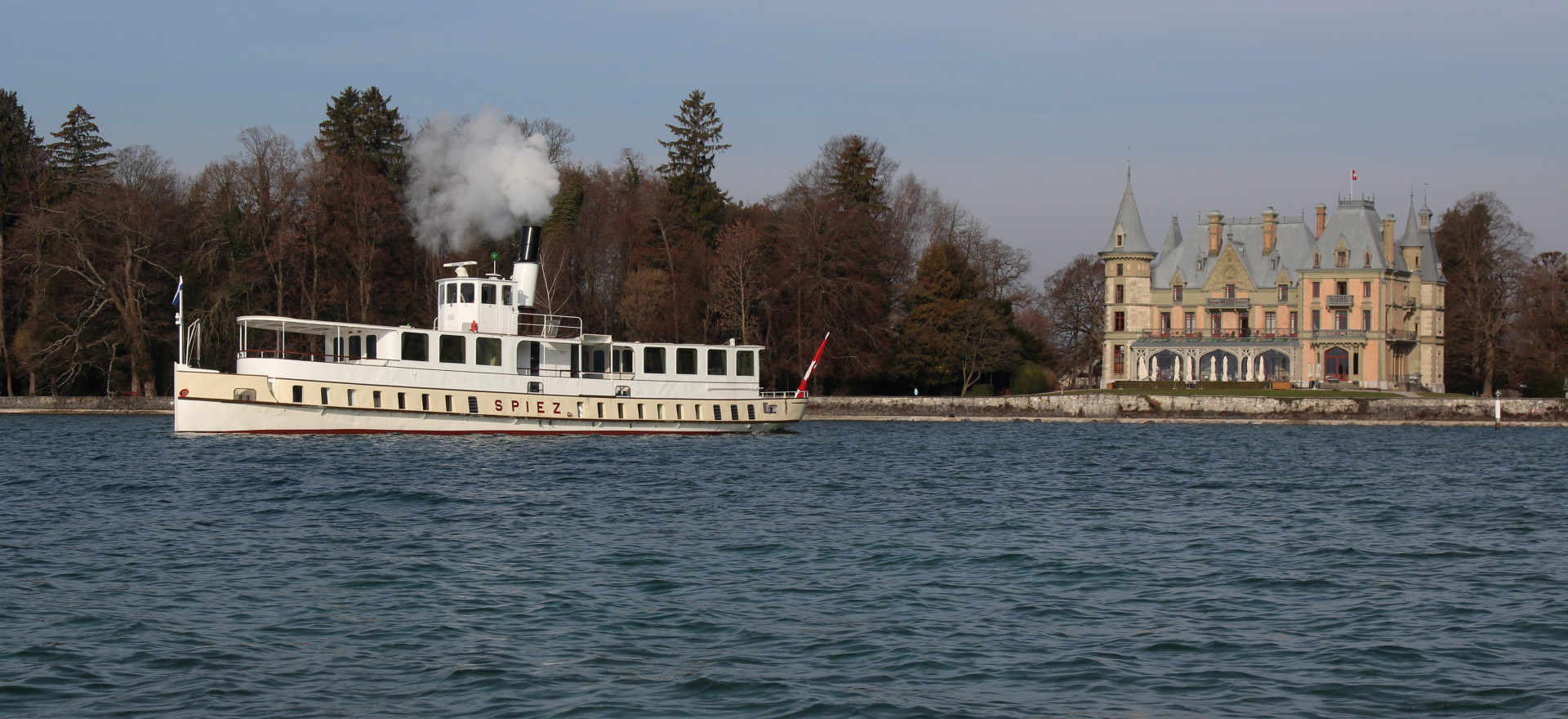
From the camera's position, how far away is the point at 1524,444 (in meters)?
42.3

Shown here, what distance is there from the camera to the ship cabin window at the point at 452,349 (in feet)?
120

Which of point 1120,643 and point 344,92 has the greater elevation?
point 344,92

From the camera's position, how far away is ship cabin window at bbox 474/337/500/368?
37156mm

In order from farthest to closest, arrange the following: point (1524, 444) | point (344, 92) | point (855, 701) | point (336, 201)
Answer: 1. point (344, 92)
2. point (336, 201)
3. point (1524, 444)
4. point (855, 701)

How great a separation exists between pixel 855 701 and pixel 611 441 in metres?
28.0

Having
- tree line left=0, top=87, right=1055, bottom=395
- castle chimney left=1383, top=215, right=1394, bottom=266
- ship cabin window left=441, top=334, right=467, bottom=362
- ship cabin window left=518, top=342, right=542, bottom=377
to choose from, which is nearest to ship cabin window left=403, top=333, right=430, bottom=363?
ship cabin window left=441, top=334, right=467, bottom=362

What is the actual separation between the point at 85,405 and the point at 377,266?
13.5 m

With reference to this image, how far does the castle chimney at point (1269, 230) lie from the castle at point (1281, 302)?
67mm

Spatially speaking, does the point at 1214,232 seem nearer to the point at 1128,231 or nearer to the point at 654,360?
the point at 1128,231

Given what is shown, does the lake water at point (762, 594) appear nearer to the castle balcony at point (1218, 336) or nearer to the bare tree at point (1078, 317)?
the castle balcony at point (1218, 336)

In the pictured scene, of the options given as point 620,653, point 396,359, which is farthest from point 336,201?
point 620,653

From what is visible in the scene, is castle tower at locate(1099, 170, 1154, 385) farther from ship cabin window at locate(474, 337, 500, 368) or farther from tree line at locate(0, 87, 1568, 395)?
ship cabin window at locate(474, 337, 500, 368)

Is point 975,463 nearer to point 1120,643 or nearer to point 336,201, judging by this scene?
point 1120,643

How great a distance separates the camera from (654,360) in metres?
40.6
